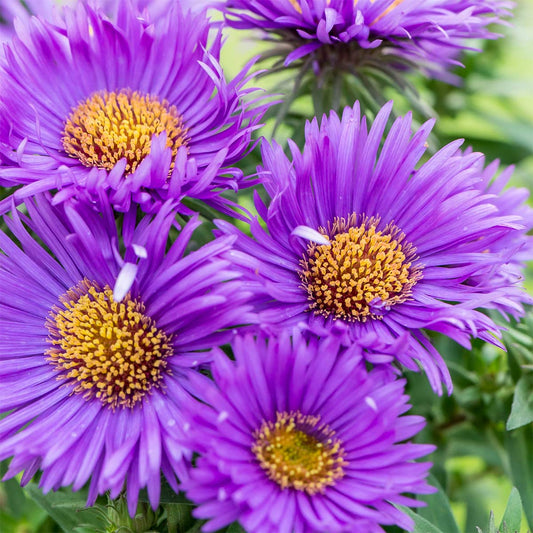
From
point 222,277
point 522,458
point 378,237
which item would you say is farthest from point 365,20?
point 522,458

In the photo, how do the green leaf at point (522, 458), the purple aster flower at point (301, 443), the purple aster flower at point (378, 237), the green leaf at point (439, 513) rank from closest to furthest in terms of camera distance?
the purple aster flower at point (301, 443), the purple aster flower at point (378, 237), the green leaf at point (439, 513), the green leaf at point (522, 458)

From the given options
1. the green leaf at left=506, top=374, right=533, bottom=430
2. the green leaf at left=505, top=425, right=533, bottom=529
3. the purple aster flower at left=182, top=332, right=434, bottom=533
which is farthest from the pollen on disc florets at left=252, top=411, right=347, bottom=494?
the green leaf at left=505, top=425, right=533, bottom=529

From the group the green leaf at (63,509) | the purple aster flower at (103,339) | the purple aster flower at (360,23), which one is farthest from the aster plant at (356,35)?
the green leaf at (63,509)

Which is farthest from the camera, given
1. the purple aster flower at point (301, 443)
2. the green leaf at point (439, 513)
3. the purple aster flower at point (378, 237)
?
the green leaf at point (439, 513)

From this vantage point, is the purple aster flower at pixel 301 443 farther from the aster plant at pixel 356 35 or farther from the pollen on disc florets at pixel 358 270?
the aster plant at pixel 356 35

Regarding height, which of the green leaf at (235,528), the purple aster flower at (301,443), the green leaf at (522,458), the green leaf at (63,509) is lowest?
the green leaf at (63,509)

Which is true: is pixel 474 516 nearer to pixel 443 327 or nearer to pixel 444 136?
pixel 443 327

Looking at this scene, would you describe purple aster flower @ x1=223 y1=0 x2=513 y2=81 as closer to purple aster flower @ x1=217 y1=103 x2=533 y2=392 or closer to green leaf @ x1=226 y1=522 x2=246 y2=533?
purple aster flower @ x1=217 y1=103 x2=533 y2=392

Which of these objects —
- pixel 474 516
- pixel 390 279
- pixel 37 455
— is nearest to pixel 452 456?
pixel 474 516
